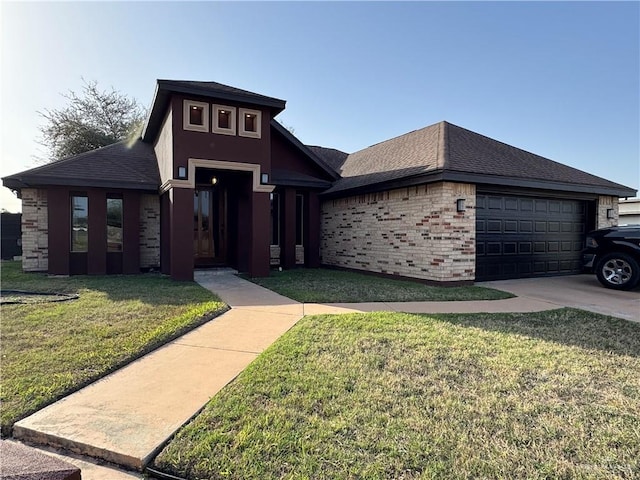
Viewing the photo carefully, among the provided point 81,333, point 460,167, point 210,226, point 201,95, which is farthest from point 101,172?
point 460,167

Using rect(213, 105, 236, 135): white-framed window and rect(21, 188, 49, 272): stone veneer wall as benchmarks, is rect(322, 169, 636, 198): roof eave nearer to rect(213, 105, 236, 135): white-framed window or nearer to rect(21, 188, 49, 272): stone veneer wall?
rect(213, 105, 236, 135): white-framed window

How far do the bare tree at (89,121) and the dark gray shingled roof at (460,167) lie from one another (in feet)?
50.9

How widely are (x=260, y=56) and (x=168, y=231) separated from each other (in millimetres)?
6066

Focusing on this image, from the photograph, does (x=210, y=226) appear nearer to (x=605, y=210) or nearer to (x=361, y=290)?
(x=361, y=290)

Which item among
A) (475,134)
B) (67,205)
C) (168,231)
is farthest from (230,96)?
(475,134)

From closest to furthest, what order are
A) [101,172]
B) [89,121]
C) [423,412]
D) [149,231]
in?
[423,412], [101,172], [149,231], [89,121]

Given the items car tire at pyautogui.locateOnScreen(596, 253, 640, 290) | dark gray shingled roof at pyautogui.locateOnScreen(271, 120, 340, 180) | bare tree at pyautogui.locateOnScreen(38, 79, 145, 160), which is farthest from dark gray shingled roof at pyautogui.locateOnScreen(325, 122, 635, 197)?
bare tree at pyautogui.locateOnScreen(38, 79, 145, 160)

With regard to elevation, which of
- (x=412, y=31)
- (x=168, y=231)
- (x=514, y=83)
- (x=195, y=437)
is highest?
(x=412, y=31)

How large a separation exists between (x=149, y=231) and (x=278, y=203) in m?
4.17

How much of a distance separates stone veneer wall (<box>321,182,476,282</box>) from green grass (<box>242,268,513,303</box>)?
1.63 feet

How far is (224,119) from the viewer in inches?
381

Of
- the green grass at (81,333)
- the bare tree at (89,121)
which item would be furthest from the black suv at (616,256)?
the bare tree at (89,121)

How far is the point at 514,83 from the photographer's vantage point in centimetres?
1214

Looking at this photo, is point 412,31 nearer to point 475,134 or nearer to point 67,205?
point 475,134
